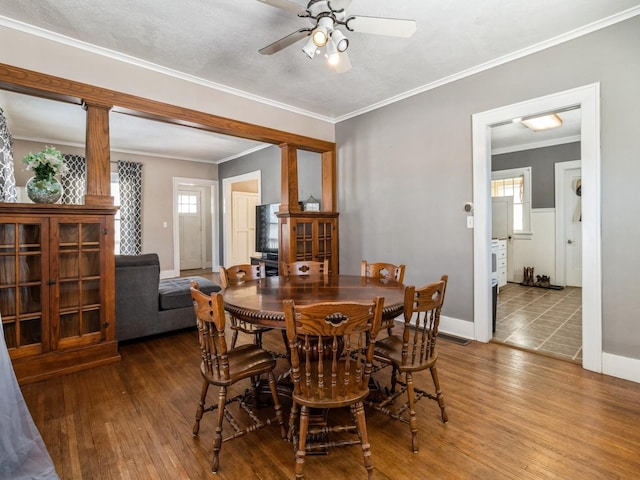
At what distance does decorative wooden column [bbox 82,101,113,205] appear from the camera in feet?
9.22

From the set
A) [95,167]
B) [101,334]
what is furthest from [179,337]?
[95,167]

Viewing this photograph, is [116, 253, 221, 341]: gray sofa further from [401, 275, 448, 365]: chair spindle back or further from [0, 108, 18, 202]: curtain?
[401, 275, 448, 365]: chair spindle back

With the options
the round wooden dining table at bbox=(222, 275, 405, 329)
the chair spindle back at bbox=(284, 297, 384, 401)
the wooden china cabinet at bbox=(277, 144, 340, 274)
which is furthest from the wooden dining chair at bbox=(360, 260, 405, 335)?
the wooden china cabinet at bbox=(277, 144, 340, 274)

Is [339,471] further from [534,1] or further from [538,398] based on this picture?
[534,1]

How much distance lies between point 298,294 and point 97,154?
86.8 inches

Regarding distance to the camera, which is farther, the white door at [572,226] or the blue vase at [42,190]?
the white door at [572,226]

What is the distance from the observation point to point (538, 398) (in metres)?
2.25

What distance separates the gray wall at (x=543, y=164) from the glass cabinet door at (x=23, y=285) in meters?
7.16

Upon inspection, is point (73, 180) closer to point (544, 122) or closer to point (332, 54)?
point (332, 54)

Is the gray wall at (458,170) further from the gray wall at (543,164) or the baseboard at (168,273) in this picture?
the baseboard at (168,273)

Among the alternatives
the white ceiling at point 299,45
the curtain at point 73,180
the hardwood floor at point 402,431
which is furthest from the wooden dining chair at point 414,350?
the curtain at point 73,180

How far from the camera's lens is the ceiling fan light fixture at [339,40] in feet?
6.84

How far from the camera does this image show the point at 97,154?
2838 millimetres

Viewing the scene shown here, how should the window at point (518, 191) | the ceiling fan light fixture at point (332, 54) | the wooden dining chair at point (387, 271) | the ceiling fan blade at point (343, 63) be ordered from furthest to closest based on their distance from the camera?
the window at point (518, 191)
the wooden dining chair at point (387, 271)
the ceiling fan blade at point (343, 63)
the ceiling fan light fixture at point (332, 54)
